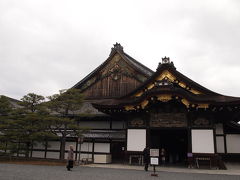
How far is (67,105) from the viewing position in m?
21.2

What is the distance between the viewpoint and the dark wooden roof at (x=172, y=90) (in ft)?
59.2

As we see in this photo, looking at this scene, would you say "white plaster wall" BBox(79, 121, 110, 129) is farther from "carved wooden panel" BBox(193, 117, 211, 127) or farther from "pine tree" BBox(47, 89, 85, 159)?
"carved wooden panel" BBox(193, 117, 211, 127)

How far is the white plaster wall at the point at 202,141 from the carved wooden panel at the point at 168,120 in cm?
123

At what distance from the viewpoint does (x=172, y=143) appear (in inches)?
1009

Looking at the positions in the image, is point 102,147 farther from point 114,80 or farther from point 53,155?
point 114,80

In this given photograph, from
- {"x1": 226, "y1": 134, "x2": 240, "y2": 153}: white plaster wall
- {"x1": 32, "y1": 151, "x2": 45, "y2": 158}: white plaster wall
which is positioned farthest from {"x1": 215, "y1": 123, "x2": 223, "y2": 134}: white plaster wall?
{"x1": 32, "y1": 151, "x2": 45, "y2": 158}: white plaster wall

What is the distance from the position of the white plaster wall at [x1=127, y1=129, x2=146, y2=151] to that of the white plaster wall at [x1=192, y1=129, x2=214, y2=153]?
4056mm

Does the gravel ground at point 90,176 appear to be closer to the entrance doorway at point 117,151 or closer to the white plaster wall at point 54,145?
the entrance doorway at point 117,151

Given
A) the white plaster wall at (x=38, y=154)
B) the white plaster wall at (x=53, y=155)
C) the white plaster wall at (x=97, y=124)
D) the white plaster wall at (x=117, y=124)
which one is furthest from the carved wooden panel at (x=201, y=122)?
the white plaster wall at (x=38, y=154)

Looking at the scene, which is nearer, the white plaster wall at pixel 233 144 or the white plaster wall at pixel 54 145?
the white plaster wall at pixel 233 144

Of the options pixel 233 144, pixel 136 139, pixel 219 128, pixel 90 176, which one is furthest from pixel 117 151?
pixel 90 176

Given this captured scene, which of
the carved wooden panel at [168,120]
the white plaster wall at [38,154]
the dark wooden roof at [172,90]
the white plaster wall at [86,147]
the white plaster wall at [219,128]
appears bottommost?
the white plaster wall at [38,154]

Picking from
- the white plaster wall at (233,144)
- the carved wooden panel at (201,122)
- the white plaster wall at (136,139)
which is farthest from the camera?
the white plaster wall at (233,144)

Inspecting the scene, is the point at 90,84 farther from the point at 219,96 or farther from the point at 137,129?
the point at 219,96
